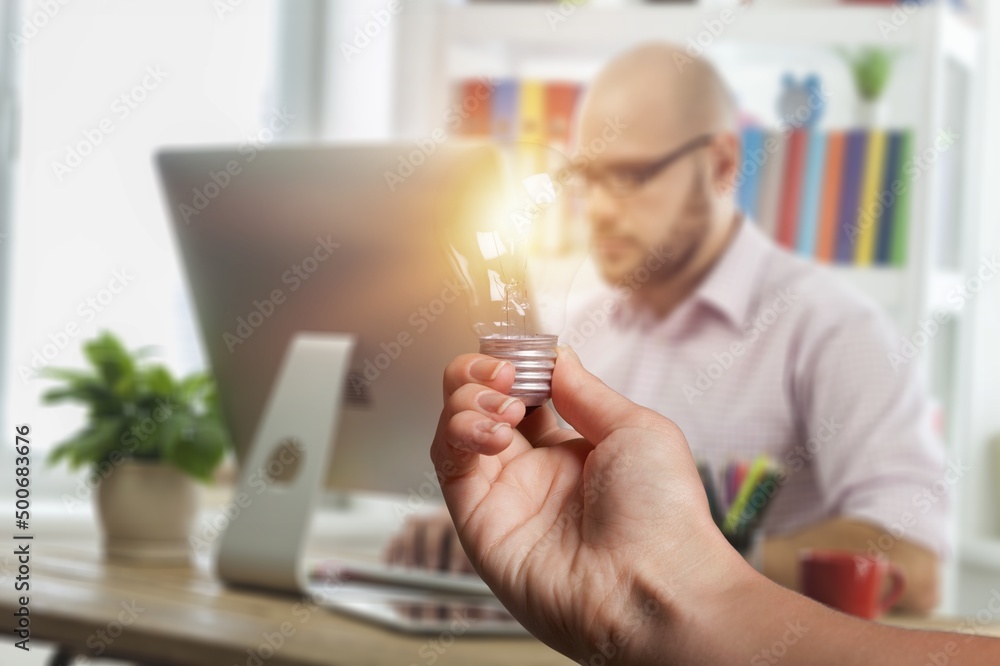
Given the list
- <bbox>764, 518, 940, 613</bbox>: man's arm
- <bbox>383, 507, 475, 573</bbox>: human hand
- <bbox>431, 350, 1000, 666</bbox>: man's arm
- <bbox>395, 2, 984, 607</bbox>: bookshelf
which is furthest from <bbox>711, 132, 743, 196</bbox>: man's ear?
<bbox>431, 350, 1000, 666</bbox>: man's arm

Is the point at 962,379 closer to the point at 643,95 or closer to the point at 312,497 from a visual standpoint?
the point at 643,95

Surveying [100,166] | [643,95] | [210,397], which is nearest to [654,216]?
[643,95]

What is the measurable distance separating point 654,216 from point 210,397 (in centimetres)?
102

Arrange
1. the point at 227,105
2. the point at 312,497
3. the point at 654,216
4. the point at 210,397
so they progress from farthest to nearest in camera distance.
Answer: the point at 227,105 < the point at 654,216 < the point at 210,397 < the point at 312,497

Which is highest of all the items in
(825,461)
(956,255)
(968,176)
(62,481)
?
(968,176)

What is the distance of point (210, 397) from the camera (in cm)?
192

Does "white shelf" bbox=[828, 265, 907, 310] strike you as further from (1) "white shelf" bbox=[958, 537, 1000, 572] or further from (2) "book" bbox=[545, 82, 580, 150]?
(1) "white shelf" bbox=[958, 537, 1000, 572]

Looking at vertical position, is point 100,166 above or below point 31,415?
above

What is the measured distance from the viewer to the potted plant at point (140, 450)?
1.81 metres

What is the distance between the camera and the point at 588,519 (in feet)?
2.41

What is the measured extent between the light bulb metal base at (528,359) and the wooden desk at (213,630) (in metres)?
0.57

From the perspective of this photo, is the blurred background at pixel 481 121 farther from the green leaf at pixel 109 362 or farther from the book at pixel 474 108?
the green leaf at pixel 109 362

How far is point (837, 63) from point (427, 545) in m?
1.54

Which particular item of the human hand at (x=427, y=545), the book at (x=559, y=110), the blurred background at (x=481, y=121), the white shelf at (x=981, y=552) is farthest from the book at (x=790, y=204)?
the human hand at (x=427, y=545)
